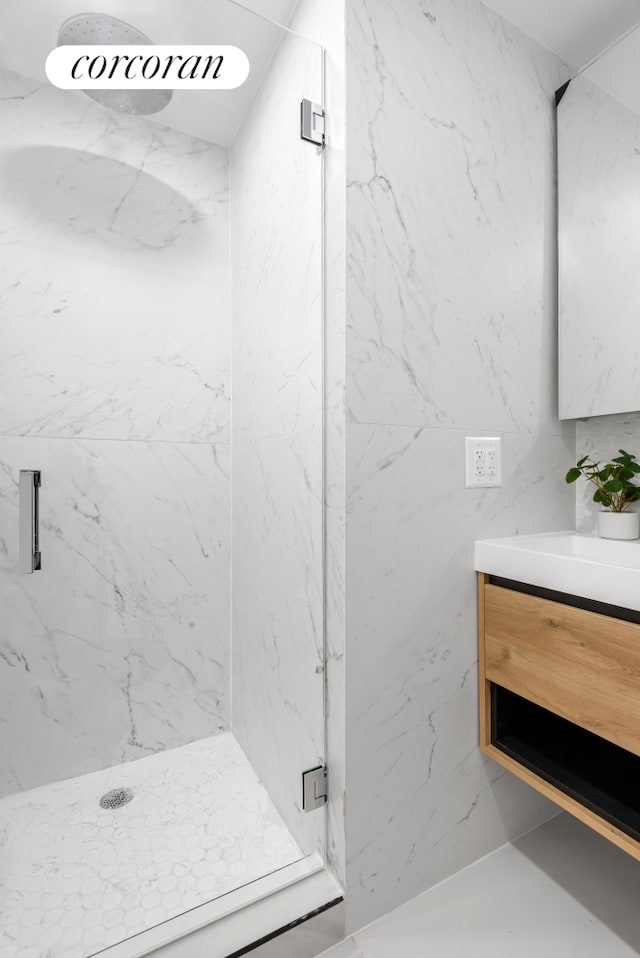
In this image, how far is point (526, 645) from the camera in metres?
1.06

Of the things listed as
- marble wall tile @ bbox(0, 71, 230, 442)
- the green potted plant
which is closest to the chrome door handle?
marble wall tile @ bbox(0, 71, 230, 442)

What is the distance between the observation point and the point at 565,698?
972 millimetres

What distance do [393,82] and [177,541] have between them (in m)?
1.39

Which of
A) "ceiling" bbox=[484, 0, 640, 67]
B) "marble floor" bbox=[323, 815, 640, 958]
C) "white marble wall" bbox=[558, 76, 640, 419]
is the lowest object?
"marble floor" bbox=[323, 815, 640, 958]

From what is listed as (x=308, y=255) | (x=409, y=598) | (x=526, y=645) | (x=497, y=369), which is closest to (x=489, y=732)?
(x=526, y=645)

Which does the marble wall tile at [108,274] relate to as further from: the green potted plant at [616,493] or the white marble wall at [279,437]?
the green potted plant at [616,493]

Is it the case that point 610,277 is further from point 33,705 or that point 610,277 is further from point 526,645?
point 33,705

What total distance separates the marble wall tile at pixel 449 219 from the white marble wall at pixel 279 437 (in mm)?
126

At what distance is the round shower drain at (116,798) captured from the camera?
1.35m

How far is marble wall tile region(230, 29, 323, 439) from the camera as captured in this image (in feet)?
3.64

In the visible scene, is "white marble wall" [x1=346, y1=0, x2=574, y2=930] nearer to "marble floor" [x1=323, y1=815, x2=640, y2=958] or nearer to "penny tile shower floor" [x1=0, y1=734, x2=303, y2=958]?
"marble floor" [x1=323, y1=815, x2=640, y2=958]

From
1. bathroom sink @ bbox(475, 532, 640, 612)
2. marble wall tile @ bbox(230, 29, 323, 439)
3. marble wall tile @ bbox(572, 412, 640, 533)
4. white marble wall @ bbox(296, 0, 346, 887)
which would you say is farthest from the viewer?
marble wall tile @ bbox(572, 412, 640, 533)

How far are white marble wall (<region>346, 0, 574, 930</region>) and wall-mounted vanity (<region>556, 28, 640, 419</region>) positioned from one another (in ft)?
0.22
